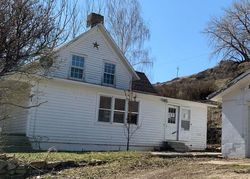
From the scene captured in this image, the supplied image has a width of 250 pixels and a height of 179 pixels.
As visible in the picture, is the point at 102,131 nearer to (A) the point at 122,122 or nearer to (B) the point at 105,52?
(A) the point at 122,122

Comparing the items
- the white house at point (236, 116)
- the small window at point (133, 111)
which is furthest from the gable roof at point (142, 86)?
the white house at point (236, 116)

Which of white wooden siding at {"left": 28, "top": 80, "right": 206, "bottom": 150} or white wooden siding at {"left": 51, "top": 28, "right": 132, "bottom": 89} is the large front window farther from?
white wooden siding at {"left": 51, "top": 28, "right": 132, "bottom": 89}

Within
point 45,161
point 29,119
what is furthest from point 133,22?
point 45,161

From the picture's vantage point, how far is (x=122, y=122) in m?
25.3

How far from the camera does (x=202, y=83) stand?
45.8 m

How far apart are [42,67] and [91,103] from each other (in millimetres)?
11892

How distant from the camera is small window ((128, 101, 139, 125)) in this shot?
83.3ft

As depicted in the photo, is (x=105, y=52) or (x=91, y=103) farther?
(x=105, y=52)

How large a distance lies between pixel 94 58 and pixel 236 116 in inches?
361

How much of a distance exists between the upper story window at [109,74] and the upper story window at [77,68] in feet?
5.32

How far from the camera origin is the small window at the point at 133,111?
83.3 ft

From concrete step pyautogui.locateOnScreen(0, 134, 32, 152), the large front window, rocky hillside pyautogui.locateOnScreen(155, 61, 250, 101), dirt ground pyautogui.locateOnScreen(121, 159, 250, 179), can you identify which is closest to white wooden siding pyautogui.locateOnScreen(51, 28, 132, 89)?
the large front window

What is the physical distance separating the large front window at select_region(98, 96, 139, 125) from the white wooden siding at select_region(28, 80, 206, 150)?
0.30 m

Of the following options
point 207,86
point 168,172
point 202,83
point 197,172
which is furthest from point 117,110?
point 202,83
